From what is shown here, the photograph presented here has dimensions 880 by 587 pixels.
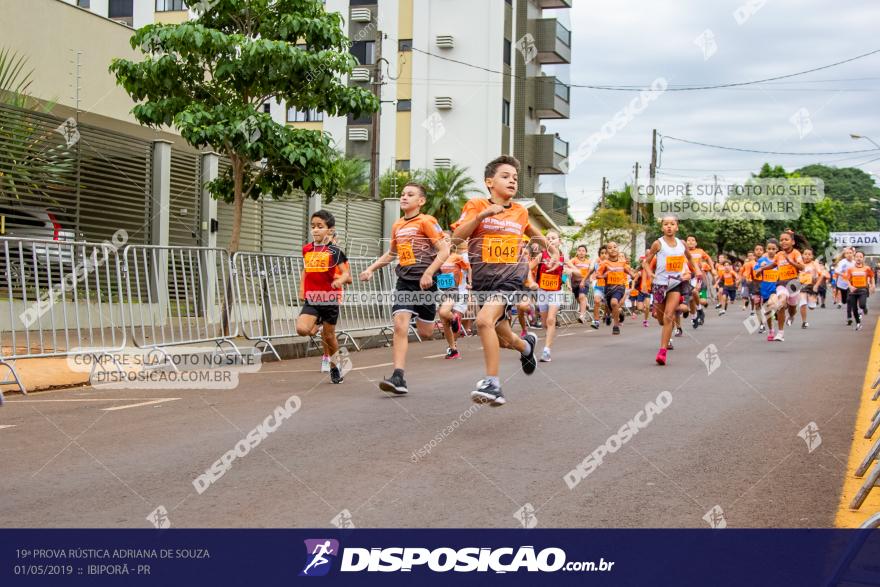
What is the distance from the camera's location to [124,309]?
11.8 m

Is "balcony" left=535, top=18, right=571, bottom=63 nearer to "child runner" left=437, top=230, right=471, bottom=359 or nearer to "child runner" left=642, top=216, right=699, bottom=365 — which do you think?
"child runner" left=437, top=230, right=471, bottom=359

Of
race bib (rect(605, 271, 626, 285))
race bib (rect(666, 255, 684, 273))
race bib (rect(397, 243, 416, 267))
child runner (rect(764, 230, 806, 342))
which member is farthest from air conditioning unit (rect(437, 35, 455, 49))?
race bib (rect(397, 243, 416, 267))

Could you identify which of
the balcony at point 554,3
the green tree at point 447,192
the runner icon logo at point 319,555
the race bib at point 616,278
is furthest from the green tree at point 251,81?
the balcony at point 554,3

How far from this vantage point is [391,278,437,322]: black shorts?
32.2ft

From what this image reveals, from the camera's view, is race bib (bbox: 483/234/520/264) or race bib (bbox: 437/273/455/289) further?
race bib (bbox: 437/273/455/289)

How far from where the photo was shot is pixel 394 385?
9.33 meters

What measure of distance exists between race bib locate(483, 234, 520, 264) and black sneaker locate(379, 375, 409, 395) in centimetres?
168

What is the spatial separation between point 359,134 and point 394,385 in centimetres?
4104

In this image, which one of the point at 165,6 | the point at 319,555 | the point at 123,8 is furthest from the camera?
the point at 123,8

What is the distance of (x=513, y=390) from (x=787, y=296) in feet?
34.6

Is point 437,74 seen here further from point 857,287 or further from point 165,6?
point 857,287

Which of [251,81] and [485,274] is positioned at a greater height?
[251,81]

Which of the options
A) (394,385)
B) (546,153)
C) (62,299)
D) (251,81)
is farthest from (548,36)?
(394,385)

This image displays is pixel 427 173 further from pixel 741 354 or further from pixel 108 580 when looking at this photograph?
pixel 108 580
